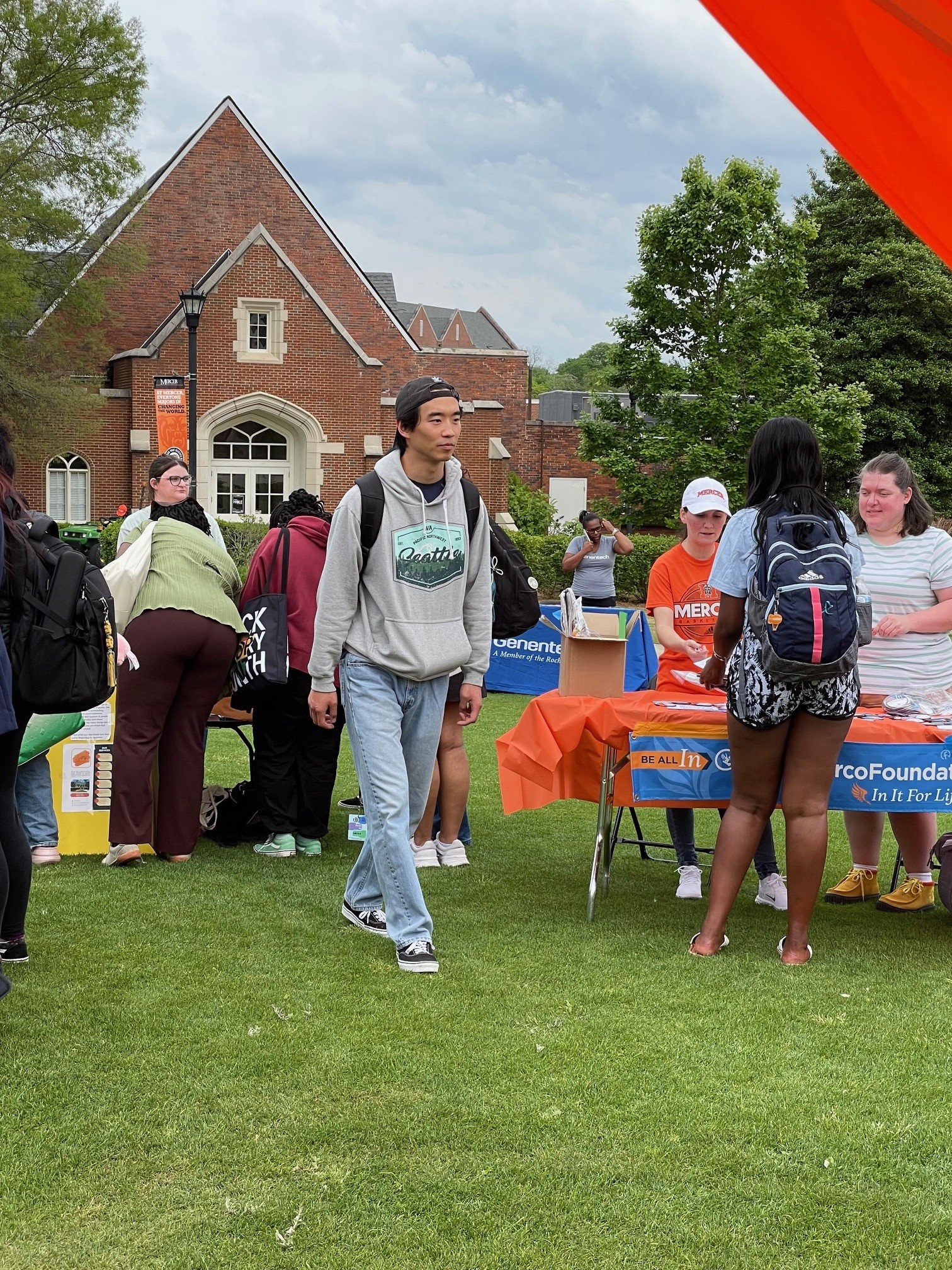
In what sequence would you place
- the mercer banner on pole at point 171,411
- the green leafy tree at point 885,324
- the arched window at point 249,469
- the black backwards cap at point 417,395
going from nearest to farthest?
the black backwards cap at point 417,395 < the mercer banner on pole at point 171,411 < the arched window at point 249,469 < the green leafy tree at point 885,324

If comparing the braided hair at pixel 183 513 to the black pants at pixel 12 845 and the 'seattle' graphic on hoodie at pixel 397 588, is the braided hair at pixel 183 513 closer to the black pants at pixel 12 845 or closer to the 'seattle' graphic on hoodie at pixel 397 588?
the 'seattle' graphic on hoodie at pixel 397 588

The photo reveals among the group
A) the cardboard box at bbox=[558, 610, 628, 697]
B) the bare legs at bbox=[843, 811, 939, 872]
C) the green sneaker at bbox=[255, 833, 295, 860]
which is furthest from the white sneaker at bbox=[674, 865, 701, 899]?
the green sneaker at bbox=[255, 833, 295, 860]

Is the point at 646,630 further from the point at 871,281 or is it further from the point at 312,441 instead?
the point at 871,281

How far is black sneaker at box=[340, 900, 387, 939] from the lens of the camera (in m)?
5.28

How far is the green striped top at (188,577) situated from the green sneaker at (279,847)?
112cm

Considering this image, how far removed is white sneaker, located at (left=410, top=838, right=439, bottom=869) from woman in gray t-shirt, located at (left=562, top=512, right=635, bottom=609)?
915 centimetres

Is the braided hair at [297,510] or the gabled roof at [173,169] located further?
the gabled roof at [173,169]

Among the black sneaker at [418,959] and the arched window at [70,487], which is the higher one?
the arched window at [70,487]

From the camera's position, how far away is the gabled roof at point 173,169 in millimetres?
39156

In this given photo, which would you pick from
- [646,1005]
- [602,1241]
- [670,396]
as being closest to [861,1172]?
[602,1241]

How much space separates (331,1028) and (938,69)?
350 centimetres

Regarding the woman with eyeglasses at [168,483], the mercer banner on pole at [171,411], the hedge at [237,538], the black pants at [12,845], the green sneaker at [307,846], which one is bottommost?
the green sneaker at [307,846]

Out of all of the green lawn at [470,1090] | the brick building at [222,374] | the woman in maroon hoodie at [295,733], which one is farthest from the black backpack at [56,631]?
the brick building at [222,374]

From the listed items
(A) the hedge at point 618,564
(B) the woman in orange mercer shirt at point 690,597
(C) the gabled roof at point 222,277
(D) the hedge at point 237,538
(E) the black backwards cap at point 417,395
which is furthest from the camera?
(C) the gabled roof at point 222,277
